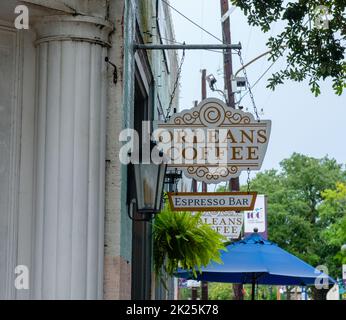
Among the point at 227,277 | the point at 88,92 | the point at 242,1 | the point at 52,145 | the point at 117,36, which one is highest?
the point at 242,1

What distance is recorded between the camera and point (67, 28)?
19.8ft

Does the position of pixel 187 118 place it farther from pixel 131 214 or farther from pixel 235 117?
pixel 131 214

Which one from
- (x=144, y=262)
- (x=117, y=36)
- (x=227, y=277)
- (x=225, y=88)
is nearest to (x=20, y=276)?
(x=117, y=36)

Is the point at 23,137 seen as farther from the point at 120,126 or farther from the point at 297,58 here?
the point at 297,58

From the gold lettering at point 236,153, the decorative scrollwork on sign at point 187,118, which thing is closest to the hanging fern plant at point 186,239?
the gold lettering at point 236,153

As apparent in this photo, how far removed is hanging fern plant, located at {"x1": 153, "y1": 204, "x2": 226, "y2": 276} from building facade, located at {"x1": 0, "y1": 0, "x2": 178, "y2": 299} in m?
2.78

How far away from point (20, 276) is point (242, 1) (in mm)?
3961

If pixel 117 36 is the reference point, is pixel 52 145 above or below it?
below

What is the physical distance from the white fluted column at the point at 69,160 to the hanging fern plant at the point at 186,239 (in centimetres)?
314

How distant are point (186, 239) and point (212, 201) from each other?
825mm

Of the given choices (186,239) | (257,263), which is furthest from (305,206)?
(186,239)

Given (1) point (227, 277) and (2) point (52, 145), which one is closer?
(2) point (52, 145)

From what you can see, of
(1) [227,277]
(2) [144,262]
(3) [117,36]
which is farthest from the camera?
(1) [227,277]

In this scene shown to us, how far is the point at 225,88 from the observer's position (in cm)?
2050
